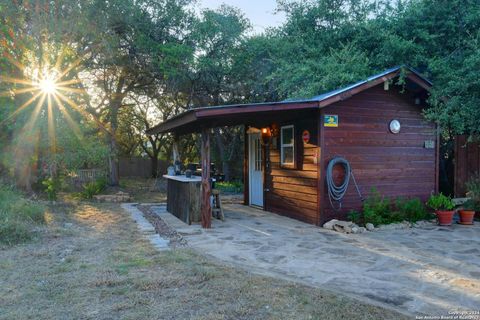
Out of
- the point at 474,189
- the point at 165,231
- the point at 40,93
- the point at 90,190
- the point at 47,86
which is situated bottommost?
the point at 165,231

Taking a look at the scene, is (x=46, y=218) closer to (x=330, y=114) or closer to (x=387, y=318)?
(x=330, y=114)

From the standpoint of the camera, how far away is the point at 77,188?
1258 cm

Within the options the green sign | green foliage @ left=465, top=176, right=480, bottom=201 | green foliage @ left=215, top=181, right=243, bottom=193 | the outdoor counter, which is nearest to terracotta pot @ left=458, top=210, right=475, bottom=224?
green foliage @ left=465, top=176, right=480, bottom=201

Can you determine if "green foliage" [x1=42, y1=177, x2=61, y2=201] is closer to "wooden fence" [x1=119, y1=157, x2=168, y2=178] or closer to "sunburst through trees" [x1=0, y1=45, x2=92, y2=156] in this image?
"sunburst through trees" [x1=0, y1=45, x2=92, y2=156]

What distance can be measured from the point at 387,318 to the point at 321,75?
7.10 metres

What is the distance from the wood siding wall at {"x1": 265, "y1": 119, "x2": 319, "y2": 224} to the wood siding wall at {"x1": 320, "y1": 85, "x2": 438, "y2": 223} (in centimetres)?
28

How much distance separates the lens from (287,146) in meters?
7.75

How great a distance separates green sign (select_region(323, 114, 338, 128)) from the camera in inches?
259

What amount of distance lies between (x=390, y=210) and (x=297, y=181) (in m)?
1.79

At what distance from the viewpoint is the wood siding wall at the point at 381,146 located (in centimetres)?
678

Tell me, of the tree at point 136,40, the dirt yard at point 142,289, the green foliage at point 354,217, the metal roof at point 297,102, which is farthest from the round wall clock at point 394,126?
the tree at point 136,40

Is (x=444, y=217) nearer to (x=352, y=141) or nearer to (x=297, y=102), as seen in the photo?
(x=352, y=141)

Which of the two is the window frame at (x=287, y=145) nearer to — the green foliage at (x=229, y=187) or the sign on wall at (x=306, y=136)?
the sign on wall at (x=306, y=136)

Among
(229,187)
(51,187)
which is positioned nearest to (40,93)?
(51,187)
